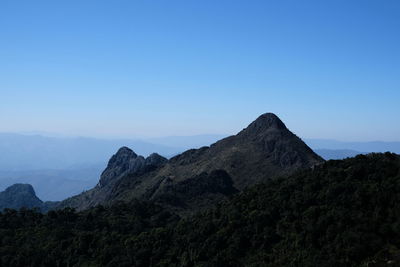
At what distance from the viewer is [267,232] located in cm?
5088

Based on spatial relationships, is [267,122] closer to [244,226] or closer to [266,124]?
[266,124]

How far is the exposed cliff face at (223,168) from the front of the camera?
354ft

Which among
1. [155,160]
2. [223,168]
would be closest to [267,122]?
[223,168]

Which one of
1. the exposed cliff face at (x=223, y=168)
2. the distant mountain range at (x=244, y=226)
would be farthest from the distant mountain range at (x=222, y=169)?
the distant mountain range at (x=244, y=226)

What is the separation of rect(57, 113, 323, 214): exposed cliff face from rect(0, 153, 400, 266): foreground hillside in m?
23.9

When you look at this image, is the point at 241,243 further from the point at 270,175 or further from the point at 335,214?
the point at 270,175

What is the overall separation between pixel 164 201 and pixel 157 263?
42.9 meters

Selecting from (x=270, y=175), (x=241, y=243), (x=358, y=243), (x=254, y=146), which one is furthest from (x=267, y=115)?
(x=358, y=243)

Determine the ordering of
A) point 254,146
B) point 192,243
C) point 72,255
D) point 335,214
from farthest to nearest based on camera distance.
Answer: point 254,146 → point 72,255 → point 192,243 → point 335,214

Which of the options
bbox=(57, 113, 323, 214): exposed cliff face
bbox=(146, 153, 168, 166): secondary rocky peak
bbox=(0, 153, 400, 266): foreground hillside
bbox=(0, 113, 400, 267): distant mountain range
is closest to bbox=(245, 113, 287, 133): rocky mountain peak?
bbox=(57, 113, 323, 214): exposed cliff face

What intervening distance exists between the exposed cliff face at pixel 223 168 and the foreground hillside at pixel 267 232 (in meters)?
23.9

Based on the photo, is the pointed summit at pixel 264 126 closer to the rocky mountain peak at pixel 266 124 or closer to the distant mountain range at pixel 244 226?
the rocky mountain peak at pixel 266 124

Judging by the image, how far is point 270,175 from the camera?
116500 mm

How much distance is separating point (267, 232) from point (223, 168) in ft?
254
